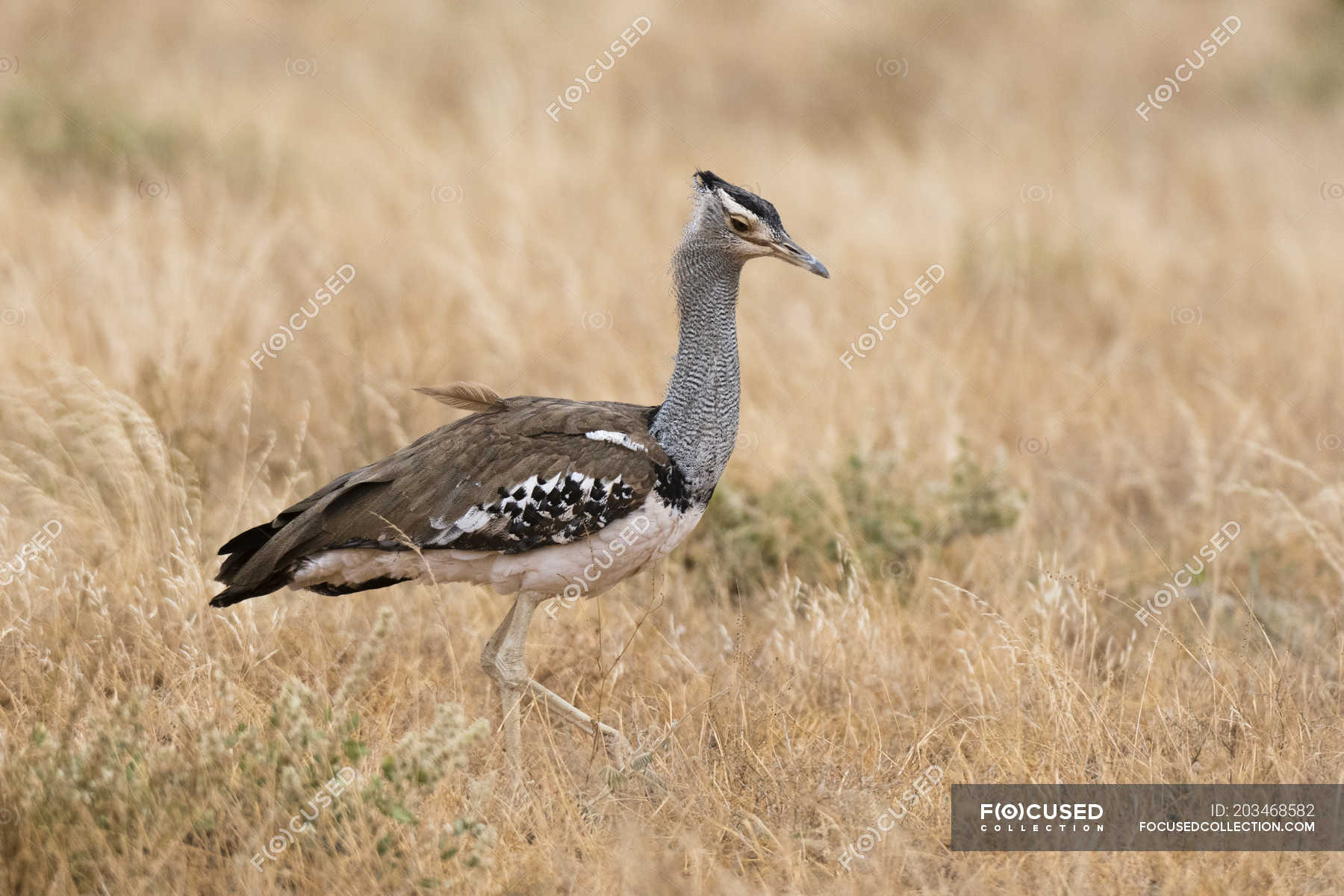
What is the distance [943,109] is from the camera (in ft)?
43.6

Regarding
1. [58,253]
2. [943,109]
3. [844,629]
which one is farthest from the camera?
[943,109]

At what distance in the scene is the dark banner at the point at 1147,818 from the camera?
3736mm

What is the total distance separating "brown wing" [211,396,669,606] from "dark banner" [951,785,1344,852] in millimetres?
1390

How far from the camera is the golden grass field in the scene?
365 cm

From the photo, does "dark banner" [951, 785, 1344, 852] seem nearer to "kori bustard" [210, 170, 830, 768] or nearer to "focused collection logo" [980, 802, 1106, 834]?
"focused collection logo" [980, 802, 1106, 834]

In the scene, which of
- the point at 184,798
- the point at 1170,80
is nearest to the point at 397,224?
the point at 184,798

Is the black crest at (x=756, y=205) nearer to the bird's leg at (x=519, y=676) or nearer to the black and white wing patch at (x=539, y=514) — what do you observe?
the black and white wing patch at (x=539, y=514)

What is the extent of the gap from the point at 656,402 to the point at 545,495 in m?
3.00

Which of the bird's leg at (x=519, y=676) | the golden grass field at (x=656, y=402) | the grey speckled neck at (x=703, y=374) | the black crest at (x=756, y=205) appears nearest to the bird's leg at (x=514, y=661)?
the bird's leg at (x=519, y=676)

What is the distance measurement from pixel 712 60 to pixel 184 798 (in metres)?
12.6

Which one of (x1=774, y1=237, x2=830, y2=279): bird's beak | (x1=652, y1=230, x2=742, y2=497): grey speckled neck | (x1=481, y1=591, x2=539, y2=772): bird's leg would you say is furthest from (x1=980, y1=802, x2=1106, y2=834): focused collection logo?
(x1=774, y1=237, x2=830, y2=279): bird's beak

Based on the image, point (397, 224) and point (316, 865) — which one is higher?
point (397, 224)

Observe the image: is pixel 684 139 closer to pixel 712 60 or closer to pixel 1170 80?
pixel 712 60

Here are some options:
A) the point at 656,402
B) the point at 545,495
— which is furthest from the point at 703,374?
the point at 656,402
